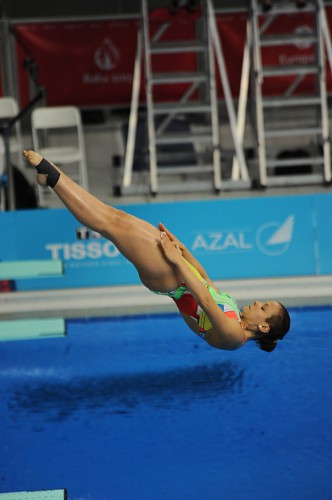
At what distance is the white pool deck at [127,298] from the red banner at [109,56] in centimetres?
349

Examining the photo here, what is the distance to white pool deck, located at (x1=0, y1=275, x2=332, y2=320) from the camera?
6699 mm

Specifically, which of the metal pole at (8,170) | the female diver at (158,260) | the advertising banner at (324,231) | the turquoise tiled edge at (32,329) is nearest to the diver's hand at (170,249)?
the female diver at (158,260)

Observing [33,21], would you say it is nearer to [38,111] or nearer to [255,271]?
[38,111]

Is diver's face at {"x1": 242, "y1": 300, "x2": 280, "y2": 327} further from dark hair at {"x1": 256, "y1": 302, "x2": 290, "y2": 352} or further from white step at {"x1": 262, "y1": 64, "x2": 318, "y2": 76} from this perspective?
white step at {"x1": 262, "y1": 64, "x2": 318, "y2": 76}

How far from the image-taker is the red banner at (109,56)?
9703mm

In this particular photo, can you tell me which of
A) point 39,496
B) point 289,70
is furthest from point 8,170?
point 39,496

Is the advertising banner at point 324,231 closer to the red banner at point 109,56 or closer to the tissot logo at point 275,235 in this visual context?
the tissot logo at point 275,235

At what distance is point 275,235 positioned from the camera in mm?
7156

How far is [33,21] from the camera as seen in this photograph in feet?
31.7

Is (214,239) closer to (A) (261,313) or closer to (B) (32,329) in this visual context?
(B) (32,329)

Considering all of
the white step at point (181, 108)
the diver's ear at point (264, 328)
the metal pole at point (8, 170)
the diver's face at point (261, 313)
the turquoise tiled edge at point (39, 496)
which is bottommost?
the turquoise tiled edge at point (39, 496)

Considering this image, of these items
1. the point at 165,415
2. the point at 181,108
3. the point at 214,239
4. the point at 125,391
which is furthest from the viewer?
the point at 181,108

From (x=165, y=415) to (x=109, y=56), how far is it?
6.05m

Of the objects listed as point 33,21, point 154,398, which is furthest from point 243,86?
point 154,398
